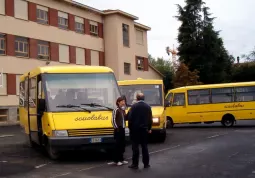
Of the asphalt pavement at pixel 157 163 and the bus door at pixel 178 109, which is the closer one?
the asphalt pavement at pixel 157 163

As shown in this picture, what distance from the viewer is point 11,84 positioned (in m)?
35.2

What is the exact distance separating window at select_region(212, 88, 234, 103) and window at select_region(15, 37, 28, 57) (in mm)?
17441

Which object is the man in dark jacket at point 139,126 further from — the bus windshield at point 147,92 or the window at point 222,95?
the window at point 222,95

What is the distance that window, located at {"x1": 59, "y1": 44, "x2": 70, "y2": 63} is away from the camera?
40.2 metres

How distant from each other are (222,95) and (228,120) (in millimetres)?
1527

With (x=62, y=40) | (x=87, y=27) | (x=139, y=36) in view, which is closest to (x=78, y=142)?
(x=62, y=40)

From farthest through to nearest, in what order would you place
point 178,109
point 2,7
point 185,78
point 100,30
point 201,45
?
point 201,45, point 185,78, point 100,30, point 2,7, point 178,109

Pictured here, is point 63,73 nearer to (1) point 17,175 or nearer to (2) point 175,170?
(1) point 17,175

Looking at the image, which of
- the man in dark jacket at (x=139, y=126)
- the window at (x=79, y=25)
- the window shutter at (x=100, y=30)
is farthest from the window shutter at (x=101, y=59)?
the man in dark jacket at (x=139, y=126)

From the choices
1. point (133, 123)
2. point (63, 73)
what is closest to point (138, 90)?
point (63, 73)

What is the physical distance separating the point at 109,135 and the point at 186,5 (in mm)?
52899

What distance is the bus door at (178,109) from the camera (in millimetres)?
26328

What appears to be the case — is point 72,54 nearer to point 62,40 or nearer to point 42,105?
point 62,40

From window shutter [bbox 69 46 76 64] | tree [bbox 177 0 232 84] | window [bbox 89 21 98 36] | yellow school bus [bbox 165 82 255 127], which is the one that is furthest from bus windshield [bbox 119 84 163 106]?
tree [bbox 177 0 232 84]
